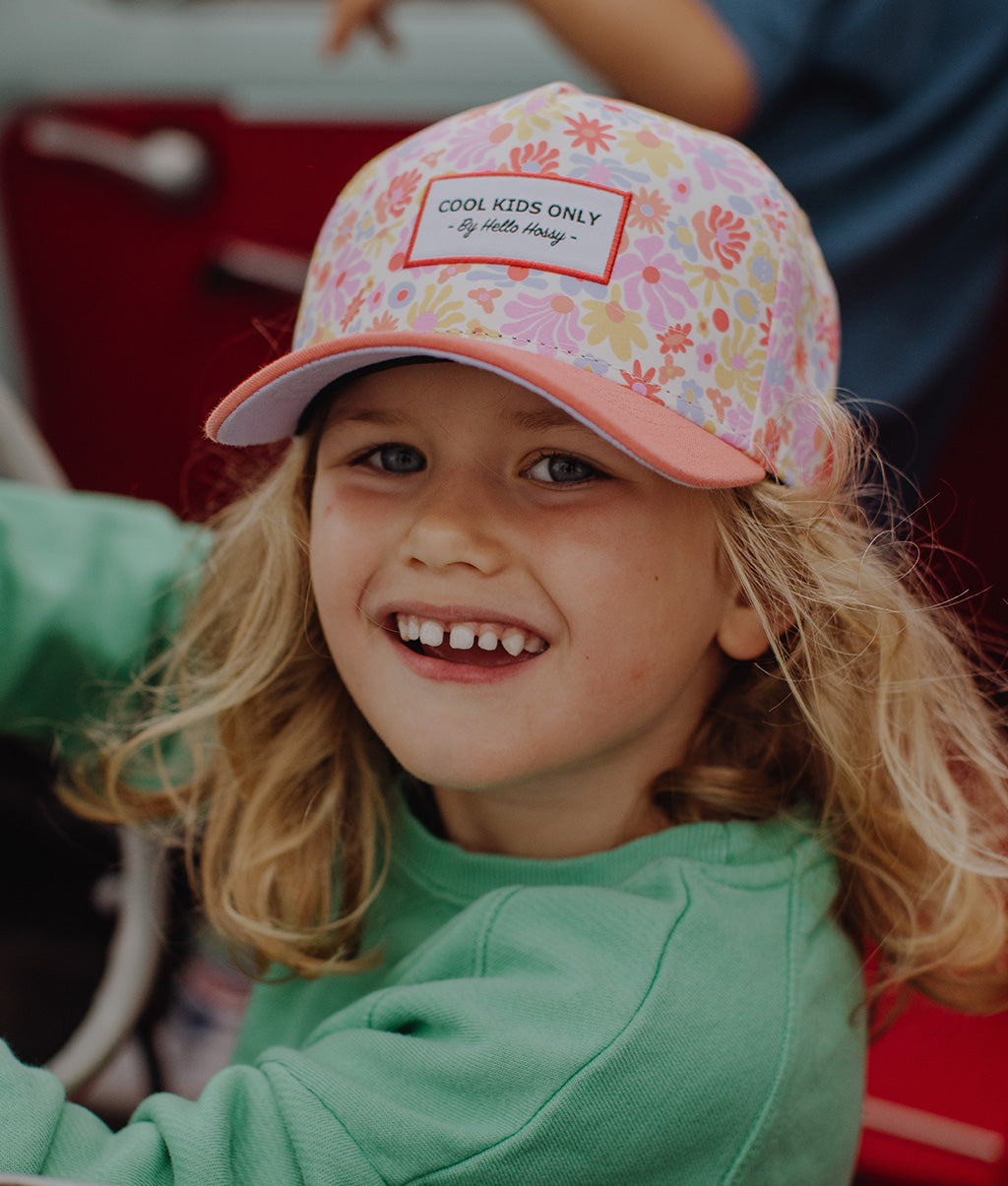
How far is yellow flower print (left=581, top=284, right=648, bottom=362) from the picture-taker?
62cm

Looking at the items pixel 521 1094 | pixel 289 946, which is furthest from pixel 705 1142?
pixel 289 946

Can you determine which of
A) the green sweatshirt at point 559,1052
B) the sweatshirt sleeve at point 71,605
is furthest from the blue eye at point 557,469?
the sweatshirt sleeve at point 71,605

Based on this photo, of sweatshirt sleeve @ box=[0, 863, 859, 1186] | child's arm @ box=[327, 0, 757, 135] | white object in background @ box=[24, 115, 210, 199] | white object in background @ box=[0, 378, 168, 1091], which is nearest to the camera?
sweatshirt sleeve @ box=[0, 863, 859, 1186]

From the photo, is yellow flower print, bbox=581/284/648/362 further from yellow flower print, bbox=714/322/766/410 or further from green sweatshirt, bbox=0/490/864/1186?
green sweatshirt, bbox=0/490/864/1186

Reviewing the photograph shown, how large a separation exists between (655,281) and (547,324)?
0.06 metres

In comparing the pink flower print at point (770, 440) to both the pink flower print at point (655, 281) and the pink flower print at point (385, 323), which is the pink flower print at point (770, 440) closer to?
the pink flower print at point (655, 281)

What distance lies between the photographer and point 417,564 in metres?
0.68

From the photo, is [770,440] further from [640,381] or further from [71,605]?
[71,605]

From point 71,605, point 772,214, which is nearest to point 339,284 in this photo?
point 772,214

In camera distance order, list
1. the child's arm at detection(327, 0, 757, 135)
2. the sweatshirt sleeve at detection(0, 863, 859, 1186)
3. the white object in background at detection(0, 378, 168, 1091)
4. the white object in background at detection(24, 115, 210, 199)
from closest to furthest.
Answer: the sweatshirt sleeve at detection(0, 863, 859, 1186) < the white object in background at detection(0, 378, 168, 1091) < the child's arm at detection(327, 0, 757, 135) < the white object in background at detection(24, 115, 210, 199)

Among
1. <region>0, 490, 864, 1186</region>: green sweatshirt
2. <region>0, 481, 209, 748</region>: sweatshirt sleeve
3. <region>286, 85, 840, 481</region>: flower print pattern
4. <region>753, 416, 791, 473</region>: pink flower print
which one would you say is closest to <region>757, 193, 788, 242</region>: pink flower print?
<region>286, 85, 840, 481</region>: flower print pattern

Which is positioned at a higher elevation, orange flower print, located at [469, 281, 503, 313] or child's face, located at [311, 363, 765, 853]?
orange flower print, located at [469, 281, 503, 313]

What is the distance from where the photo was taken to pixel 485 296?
0.62 metres

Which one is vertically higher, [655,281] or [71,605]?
[655,281]
